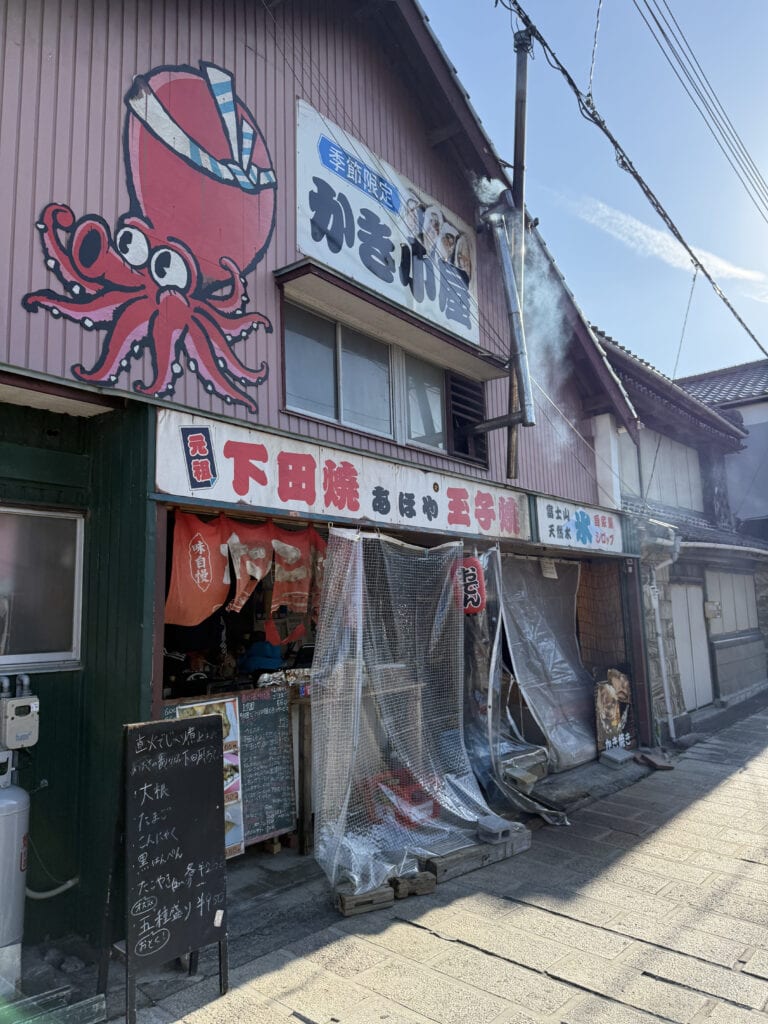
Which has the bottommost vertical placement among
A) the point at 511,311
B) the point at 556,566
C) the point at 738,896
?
the point at 738,896

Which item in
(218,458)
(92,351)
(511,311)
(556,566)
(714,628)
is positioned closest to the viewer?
(92,351)

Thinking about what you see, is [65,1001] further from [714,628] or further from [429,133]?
[714,628]

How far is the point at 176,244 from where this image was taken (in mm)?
5539

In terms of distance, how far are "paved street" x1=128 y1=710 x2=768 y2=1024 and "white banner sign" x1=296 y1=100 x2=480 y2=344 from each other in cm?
601

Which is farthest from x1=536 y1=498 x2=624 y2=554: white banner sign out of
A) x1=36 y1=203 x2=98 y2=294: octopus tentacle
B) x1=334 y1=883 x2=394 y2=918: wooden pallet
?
x1=36 y1=203 x2=98 y2=294: octopus tentacle

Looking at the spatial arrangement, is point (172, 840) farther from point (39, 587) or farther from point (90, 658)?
point (39, 587)

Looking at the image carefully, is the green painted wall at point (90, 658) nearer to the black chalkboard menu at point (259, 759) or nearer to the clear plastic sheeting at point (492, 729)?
the black chalkboard menu at point (259, 759)

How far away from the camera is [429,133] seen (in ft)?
29.0

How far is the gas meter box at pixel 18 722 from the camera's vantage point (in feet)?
14.6

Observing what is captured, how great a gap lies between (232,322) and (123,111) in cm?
180

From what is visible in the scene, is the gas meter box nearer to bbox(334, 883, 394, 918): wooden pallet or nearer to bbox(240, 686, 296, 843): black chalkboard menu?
bbox(240, 686, 296, 843): black chalkboard menu

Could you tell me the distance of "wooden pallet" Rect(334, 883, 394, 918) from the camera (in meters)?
5.12

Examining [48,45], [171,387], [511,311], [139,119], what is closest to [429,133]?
[511,311]

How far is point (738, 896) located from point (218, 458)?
18.4ft
